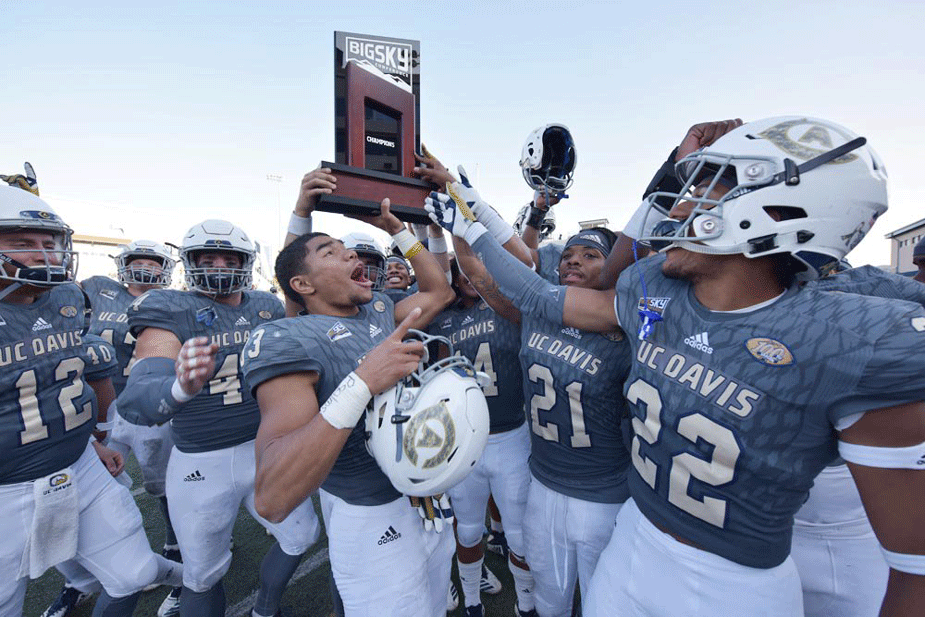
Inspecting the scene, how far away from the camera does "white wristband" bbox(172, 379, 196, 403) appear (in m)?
2.22

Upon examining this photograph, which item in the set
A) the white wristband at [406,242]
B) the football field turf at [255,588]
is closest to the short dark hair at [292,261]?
the white wristband at [406,242]

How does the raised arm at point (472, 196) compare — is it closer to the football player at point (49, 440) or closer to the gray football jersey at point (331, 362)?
the gray football jersey at point (331, 362)

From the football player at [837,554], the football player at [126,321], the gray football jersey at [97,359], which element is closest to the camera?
the football player at [837,554]

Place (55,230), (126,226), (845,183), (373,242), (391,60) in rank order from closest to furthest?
1. (845,183)
2. (55,230)
3. (391,60)
4. (373,242)
5. (126,226)

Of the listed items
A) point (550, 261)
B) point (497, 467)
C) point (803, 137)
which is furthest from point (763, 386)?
point (550, 261)

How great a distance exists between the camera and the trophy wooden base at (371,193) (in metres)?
2.68

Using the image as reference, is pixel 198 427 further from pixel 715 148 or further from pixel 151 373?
pixel 715 148

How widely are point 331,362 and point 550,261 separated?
89.4 inches

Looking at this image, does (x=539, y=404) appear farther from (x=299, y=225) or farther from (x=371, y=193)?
(x=299, y=225)

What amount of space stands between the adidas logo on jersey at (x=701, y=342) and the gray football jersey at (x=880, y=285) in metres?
1.81

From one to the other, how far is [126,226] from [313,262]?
43.1m

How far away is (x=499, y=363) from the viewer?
3.47 meters

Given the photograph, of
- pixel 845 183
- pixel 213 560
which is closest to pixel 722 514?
pixel 845 183

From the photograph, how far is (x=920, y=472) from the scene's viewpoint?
121cm
